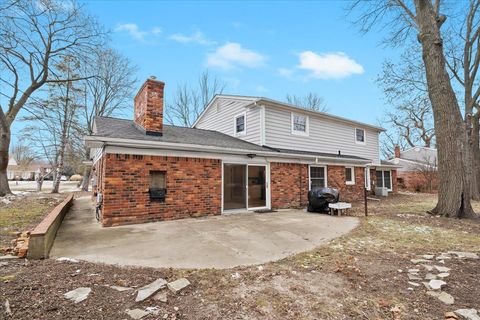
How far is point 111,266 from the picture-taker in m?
3.63

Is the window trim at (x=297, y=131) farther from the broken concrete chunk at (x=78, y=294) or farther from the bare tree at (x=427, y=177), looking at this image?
the bare tree at (x=427, y=177)

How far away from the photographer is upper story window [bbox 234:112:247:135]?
11852mm

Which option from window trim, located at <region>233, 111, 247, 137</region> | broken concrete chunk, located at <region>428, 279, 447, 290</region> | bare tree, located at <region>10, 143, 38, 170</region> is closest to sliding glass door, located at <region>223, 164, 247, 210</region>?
window trim, located at <region>233, 111, 247, 137</region>

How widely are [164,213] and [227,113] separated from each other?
7.35m

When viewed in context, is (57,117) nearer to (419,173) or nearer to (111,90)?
(111,90)

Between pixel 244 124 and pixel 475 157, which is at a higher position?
pixel 244 124

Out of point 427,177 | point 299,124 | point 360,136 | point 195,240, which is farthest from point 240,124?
point 427,177

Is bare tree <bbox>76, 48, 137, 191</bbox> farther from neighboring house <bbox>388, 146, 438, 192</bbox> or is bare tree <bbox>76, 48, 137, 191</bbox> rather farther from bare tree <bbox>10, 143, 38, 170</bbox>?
neighboring house <bbox>388, 146, 438, 192</bbox>

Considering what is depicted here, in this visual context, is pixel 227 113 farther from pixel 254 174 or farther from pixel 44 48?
pixel 44 48

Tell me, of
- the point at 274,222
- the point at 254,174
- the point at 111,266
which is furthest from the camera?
the point at 254,174

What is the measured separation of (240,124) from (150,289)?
Answer: 32.8 ft

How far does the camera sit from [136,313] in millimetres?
2457

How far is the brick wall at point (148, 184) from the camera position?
6.50 metres

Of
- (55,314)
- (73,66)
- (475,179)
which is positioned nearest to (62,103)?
(73,66)
